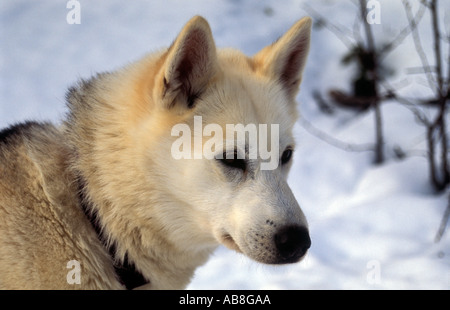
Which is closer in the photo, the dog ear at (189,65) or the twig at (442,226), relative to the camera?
the dog ear at (189,65)

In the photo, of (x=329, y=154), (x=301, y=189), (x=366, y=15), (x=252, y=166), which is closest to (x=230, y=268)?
(x=301, y=189)

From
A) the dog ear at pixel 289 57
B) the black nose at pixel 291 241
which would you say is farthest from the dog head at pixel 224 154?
the dog ear at pixel 289 57

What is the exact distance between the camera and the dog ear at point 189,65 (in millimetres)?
1926

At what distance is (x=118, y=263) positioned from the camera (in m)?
2.10

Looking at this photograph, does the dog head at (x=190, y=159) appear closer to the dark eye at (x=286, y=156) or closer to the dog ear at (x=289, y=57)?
the dark eye at (x=286, y=156)

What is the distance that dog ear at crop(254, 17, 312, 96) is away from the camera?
90.2 inches

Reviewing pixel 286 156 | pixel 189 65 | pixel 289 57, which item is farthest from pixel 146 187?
pixel 289 57

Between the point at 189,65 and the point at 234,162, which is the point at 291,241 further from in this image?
the point at 189,65

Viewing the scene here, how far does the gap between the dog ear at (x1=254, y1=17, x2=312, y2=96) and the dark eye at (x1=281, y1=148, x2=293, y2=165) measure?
410 millimetres

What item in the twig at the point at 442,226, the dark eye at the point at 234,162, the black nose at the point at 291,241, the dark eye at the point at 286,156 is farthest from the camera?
the twig at the point at 442,226

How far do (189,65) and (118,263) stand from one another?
3.15 ft

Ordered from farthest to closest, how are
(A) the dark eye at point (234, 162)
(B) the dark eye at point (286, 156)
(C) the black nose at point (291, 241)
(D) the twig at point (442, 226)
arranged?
(D) the twig at point (442, 226)
(B) the dark eye at point (286, 156)
(A) the dark eye at point (234, 162)
(C) the black nose at point (291, 241)

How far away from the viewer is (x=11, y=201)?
2.01 metres

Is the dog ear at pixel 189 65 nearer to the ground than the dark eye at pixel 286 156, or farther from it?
farther from it
